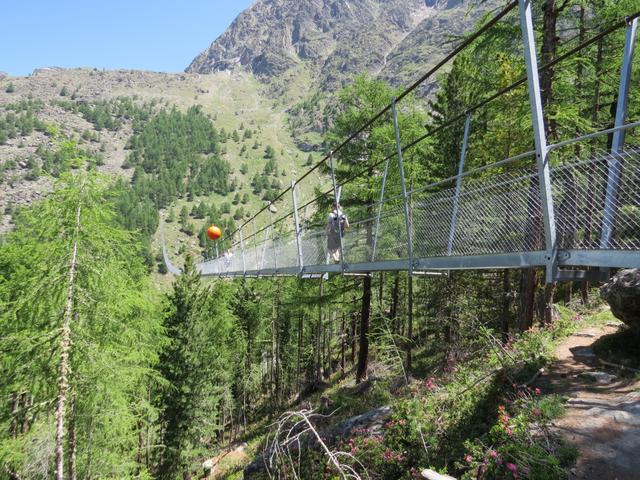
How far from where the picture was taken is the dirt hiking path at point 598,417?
3.72m

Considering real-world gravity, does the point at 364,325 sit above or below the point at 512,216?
below

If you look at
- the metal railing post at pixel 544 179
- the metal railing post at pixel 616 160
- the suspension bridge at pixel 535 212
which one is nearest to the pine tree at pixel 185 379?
the suspension bridge at pixel 535 212

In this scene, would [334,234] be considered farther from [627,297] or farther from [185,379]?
[185,379]

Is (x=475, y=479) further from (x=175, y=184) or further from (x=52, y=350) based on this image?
(x=175, y=184)

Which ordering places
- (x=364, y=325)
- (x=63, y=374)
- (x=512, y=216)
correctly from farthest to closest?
(x=364, y=325)
(x=63, y=374)
(x=512, y=216)

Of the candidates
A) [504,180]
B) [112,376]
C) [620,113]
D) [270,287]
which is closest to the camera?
[620,113]

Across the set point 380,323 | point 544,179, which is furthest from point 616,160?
point 380,323

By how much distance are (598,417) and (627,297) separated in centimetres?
202

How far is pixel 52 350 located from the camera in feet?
22.5

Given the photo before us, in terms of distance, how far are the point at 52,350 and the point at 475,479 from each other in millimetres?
6368

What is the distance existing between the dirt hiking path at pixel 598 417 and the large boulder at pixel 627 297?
712mm

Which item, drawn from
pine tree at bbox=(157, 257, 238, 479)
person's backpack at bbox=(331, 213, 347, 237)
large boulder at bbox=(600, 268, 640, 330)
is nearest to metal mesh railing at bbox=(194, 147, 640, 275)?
person's backpack at bbox=(331, 213, 347, 237)

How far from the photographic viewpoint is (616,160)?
10.3 ft

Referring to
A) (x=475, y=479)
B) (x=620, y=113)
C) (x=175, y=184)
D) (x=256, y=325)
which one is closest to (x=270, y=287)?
(x=256, y=325)
